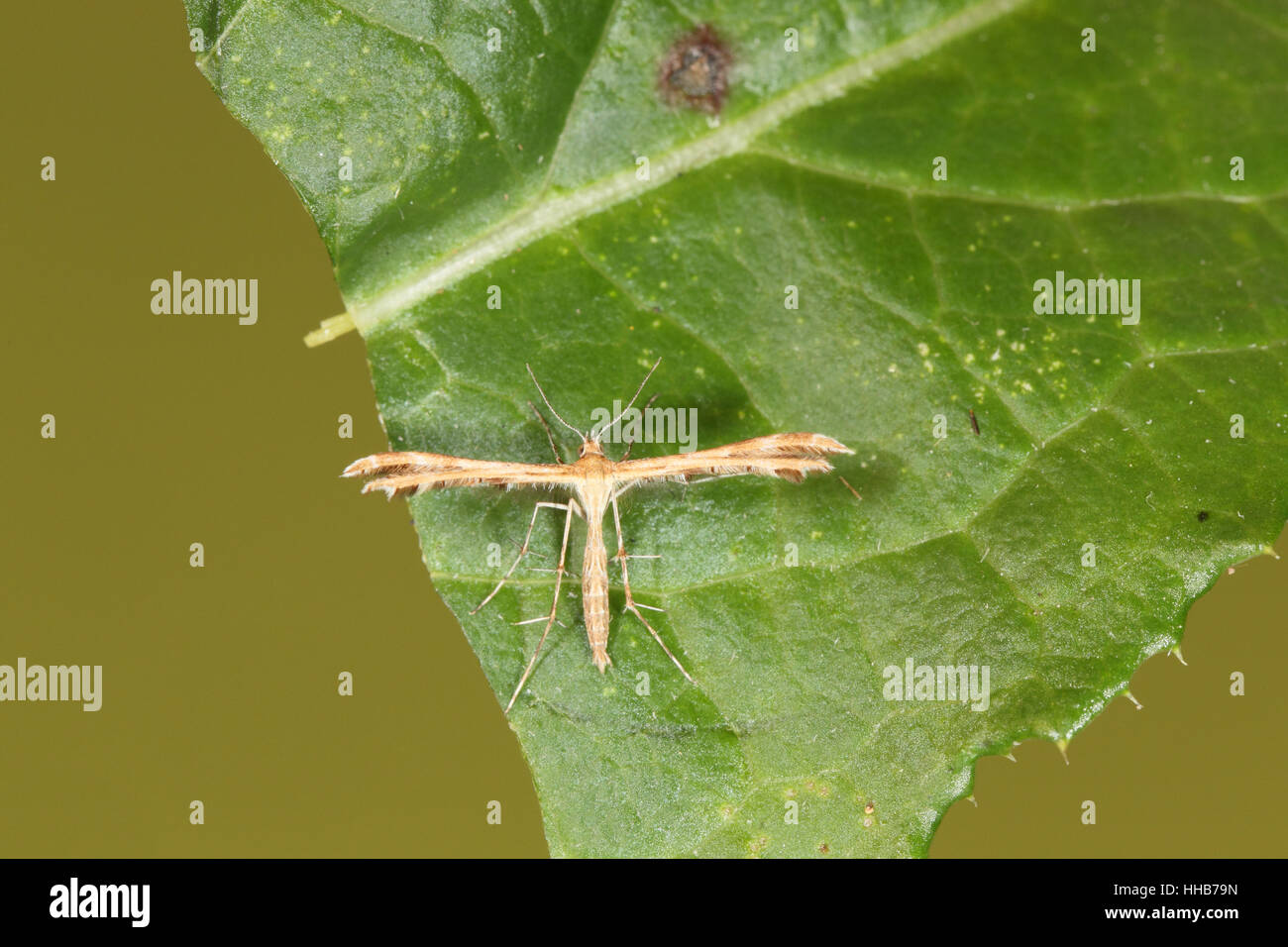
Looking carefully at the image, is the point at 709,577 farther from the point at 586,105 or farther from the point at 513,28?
the point at 513,28

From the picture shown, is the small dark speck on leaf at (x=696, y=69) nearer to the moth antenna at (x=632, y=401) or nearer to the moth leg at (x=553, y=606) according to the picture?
the moth antenna at (x=632, y=401)

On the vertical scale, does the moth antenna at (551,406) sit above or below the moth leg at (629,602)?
above

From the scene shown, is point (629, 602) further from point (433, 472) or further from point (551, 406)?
point (433, 472)

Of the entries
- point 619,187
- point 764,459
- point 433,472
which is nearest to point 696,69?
point 619,187

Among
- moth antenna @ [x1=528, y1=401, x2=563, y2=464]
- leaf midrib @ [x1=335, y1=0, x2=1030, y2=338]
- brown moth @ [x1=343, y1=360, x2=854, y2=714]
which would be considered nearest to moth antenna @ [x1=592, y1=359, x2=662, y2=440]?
brown moth @ [x1=343, y1=360, x2=854, y2=714]

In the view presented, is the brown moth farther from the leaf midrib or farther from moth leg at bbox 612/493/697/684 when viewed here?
the leaf midrib

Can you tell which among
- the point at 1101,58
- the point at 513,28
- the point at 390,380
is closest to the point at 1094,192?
the point at 1101,58

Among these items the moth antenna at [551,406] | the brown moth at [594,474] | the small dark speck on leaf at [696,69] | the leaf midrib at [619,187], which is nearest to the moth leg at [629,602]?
the brown moth at [594,474]
